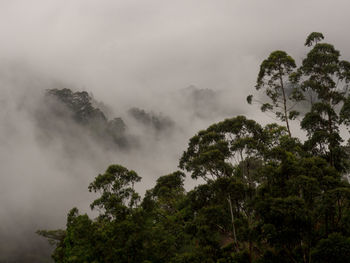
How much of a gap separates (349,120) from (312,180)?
331 inches

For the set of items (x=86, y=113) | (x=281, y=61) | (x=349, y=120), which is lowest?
(x=349, y=120)

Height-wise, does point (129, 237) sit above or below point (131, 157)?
below

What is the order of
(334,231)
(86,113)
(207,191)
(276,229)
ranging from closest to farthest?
(276,229) → (334,231) → (207,191) → (86,113)

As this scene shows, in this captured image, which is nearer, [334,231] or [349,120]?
[334,231]

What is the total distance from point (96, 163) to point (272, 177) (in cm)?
18087

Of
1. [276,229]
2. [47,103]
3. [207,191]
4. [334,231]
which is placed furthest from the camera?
[47,103]

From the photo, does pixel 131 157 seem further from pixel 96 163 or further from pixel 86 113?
pixel 86 113

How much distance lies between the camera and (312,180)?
15461 millimetres

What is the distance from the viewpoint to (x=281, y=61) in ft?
85.5

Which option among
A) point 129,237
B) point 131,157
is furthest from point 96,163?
point 129,237

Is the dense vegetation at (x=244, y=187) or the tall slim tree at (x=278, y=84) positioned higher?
the tall slim tree at (x=278, y=84)

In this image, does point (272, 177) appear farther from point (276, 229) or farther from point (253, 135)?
point (253, 135)

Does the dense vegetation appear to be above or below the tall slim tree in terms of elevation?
below

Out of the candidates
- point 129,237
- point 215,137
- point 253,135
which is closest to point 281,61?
point 253,135
